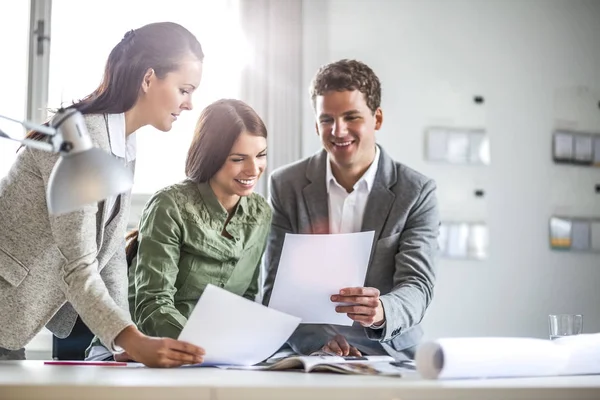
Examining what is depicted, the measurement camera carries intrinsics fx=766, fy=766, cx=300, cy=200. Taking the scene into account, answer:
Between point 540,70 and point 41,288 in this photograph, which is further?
point 540,70

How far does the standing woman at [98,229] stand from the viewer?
53.4 inches

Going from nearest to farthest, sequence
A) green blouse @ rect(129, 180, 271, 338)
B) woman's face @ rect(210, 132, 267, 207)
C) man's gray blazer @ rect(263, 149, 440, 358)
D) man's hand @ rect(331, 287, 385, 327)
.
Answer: man's hand @ rect(331, 287, 385, 327)
green blouse @ rect(129, 180, 271, 338)
woman's face @ rect(210, 132, 267, 207)
man's gray blazer @ rect(263, 149, 440, 358)

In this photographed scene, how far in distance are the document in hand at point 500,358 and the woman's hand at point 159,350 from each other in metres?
0.41

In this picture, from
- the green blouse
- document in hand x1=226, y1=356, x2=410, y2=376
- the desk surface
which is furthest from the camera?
the green blouse

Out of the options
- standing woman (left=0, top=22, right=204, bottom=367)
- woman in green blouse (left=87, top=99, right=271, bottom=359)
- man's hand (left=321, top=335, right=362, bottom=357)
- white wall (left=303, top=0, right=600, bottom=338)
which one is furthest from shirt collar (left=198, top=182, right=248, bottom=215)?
white wall (left=303, top=0, right=600, bottom=338)

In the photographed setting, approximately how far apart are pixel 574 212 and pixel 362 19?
1.62m

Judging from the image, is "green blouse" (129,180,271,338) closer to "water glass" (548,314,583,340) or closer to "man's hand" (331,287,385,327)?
"man's hand" (331,287,385,327)

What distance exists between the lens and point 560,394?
0.98 metres

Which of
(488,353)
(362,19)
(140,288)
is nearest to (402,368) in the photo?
(488,353)

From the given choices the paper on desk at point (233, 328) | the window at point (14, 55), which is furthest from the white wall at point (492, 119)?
the paper on desk at point (233, 328)

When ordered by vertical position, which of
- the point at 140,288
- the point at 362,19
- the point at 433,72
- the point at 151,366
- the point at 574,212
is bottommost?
the point at 151,366

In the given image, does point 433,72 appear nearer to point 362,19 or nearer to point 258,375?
point 362,19

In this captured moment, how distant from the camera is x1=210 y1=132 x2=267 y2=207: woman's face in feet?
6.48

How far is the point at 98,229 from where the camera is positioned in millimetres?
1575
